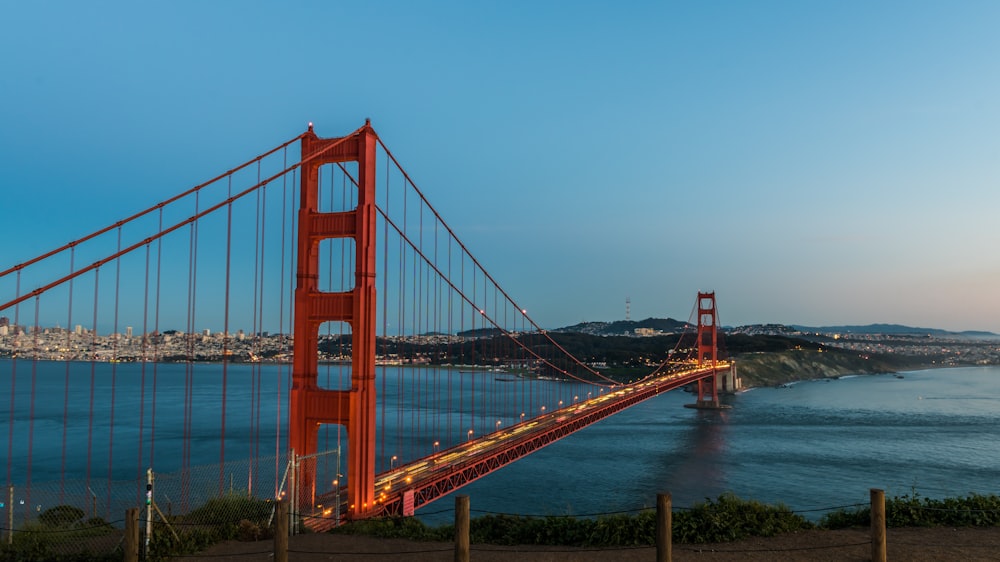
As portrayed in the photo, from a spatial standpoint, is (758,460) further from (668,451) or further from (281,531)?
(281,531)

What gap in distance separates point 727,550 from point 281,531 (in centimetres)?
740

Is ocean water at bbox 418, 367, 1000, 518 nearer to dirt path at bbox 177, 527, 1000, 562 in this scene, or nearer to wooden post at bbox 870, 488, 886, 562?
dirt path at bbox 177, 527, 1000, 562

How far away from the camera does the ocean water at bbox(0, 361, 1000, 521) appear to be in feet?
133

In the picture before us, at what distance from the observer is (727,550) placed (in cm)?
1152

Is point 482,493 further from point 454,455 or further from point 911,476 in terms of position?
point 911,476

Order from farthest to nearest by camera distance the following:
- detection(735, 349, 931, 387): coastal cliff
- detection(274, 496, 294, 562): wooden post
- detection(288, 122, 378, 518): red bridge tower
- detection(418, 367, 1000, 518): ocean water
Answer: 1. detection(735, 349, 931, 387): coastal cliff
2. detection(418, 367, 1000, 518): ocean water
3. detection(288, 122, 378, 518): red bridge tower
4. detection(274, 496, 294, 562): wooden post

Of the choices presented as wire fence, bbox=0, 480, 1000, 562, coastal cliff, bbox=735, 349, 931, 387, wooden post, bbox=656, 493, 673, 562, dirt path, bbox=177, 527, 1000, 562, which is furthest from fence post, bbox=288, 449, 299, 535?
coastal cliff, bbox=735, 349, 931, 387

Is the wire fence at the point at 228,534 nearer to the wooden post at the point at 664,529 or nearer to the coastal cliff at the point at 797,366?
the wooden post at the point at 664,529

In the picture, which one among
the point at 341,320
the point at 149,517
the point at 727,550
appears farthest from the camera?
the point at 341,320

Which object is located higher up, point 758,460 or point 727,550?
point 727,550

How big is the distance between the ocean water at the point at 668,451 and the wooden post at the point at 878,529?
7.53m

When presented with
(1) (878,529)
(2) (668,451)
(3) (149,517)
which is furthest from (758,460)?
(3) (149,517)

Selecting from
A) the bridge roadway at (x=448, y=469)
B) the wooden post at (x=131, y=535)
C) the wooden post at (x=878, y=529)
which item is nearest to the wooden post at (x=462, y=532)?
the wooden post at (x=131, y=535)

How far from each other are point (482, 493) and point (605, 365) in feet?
424
